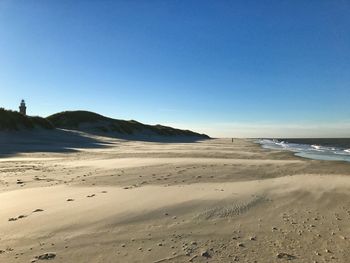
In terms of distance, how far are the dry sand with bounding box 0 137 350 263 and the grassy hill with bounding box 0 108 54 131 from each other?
25.0m

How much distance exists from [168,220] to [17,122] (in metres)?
34.6

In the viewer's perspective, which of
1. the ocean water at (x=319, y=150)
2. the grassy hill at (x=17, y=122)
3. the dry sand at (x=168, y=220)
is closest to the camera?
the dry sand at (x=168, y=220)

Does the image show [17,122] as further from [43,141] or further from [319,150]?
[319,150]

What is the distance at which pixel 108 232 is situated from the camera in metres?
6.44

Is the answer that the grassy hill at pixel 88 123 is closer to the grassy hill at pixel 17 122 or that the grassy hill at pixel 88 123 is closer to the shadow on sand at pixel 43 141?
the grassy hill at pixel 17 122

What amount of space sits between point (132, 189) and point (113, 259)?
520 centimetres

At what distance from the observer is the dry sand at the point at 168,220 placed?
18.5 ft

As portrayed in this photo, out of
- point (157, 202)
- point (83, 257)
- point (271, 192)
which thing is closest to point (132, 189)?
point (157, 202)

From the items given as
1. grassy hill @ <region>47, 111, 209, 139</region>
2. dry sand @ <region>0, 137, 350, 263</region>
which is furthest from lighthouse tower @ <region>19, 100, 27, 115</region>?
dry sand @ <region>0, 137, 350, 263</region>

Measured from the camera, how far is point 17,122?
38.0 meters

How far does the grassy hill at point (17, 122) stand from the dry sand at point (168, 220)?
24980 millimetres

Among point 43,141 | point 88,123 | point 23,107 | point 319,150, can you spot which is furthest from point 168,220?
point 88,123

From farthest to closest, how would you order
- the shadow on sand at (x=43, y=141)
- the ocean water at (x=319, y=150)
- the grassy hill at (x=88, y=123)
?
the grassy hill at (x=88, y=123)
the ocean water at (x=319, y=150)
the shadow on sand at (x=43, y=141)

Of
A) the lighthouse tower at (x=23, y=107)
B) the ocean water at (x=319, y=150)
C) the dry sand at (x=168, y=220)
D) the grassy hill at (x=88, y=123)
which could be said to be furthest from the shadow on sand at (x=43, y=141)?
the ocean water at (x=319, y=150)
